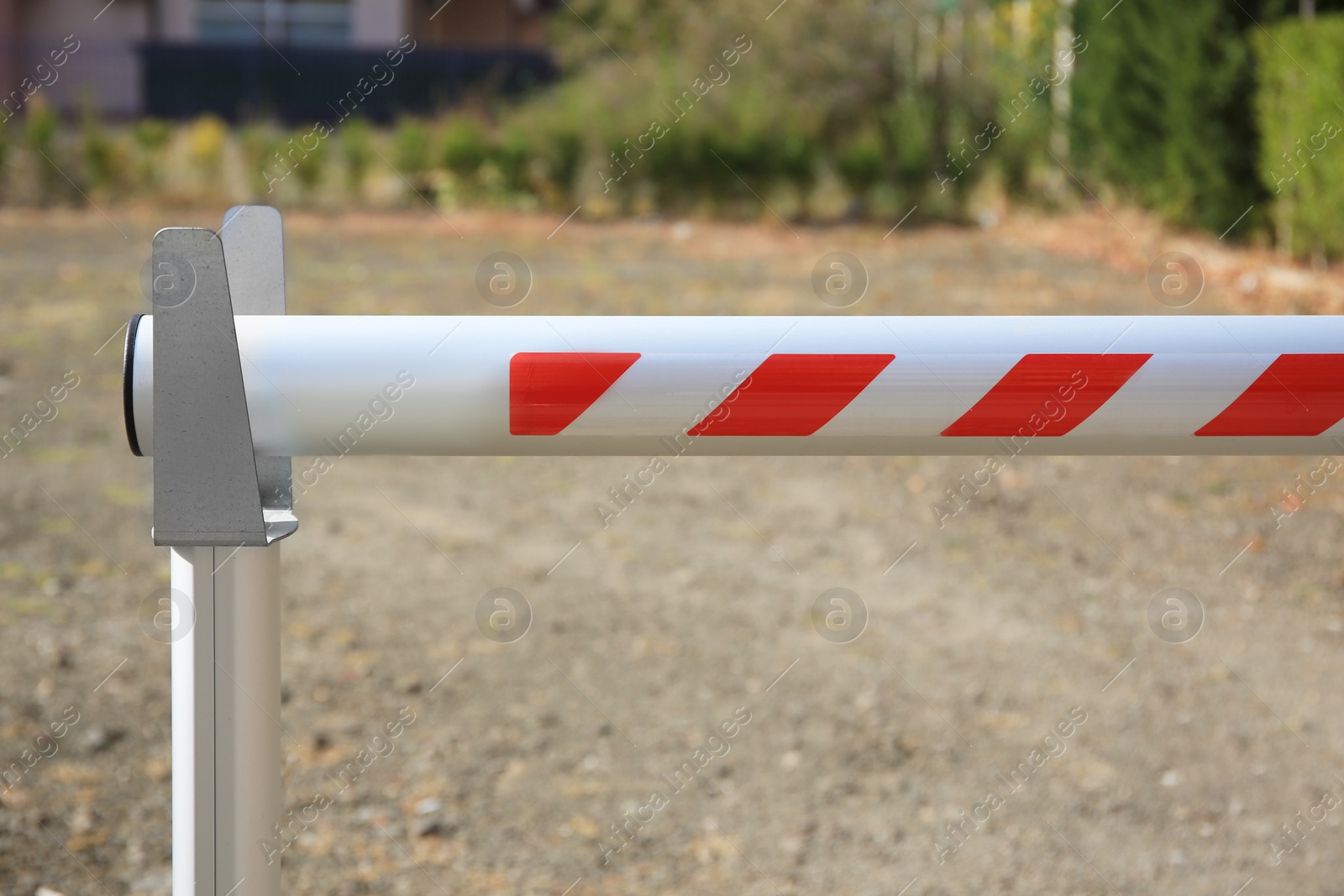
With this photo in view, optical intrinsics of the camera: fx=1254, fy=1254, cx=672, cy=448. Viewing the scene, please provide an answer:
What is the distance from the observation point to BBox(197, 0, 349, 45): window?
1092 inches

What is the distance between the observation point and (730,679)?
160 inches

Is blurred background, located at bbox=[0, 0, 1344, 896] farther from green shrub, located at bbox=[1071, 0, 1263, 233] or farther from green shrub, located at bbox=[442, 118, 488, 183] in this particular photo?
green shrub, located at bbox=[442, 118, 488, 183]

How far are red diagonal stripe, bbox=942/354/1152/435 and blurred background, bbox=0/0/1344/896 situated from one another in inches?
74.9

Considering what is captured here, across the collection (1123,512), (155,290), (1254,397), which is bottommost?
(1123,512)

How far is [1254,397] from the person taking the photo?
1.43 metres

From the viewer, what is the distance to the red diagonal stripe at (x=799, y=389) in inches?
56.1

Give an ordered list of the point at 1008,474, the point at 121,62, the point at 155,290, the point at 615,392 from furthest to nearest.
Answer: the point at 121,62 → the point at 1008,474 → the point at 615,392 → the point at 155,290

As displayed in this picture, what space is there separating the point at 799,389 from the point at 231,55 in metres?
26.8

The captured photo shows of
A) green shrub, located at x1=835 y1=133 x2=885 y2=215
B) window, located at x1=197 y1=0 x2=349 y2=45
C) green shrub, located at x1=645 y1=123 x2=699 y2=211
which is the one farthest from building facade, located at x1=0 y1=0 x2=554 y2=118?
green shrub, located at x1=835 y1=133 x2=885 y2=215

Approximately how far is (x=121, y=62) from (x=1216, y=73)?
868 inches

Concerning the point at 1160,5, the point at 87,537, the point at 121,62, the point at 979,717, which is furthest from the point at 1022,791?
the point at 121,62

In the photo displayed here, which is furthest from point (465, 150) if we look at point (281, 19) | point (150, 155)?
point (281, 19)

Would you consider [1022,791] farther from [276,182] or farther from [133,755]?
[276,182]

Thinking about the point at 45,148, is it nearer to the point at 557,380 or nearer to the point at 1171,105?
the point at 1171,105
